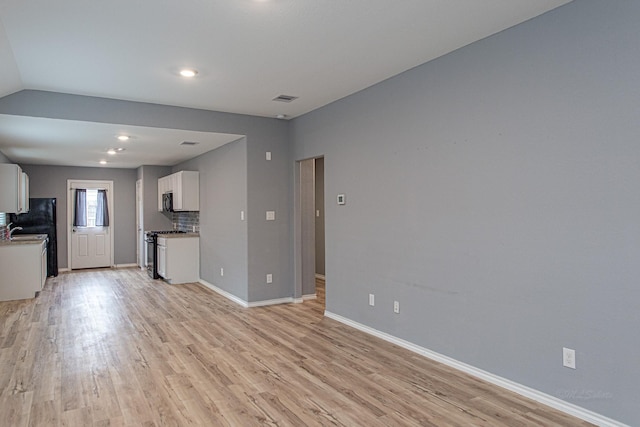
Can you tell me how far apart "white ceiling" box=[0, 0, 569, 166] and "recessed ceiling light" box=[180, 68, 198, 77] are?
0.06 metres

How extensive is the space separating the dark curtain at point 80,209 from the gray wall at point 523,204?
310 inches

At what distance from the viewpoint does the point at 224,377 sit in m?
3.28

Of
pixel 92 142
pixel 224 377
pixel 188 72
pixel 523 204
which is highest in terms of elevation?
pixel 188 72

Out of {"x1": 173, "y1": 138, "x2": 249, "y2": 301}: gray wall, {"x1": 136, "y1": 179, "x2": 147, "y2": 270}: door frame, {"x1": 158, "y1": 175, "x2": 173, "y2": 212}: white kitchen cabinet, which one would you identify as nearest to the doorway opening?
{"x1": 173, "y1": 138, "x2": 249, "y2": 301}: gray wall

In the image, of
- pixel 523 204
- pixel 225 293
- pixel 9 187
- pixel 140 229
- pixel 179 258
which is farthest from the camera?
pixel 140 229

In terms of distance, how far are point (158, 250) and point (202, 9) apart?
605cm

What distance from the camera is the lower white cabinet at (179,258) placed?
24.4 feet

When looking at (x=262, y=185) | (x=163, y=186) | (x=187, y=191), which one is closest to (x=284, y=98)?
(x=262, y=185)

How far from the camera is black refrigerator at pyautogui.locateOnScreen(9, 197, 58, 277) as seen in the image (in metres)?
8.26

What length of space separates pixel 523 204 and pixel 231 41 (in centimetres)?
244

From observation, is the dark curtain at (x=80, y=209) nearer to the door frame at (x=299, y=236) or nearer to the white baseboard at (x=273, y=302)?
the white baseboard at (x=273, y=302)

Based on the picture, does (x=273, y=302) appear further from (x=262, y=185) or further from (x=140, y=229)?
(x=140, y=229)

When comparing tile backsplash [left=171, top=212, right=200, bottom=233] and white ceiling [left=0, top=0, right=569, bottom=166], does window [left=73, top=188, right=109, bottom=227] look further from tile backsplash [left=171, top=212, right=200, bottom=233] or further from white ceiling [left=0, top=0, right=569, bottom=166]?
white ceiling [left=0, top=0, right=569, bottom=166]

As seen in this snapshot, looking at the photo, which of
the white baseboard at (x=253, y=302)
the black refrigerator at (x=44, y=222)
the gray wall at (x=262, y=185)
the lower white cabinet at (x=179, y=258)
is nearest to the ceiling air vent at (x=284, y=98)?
the gray wall at (x=262, y=185)
